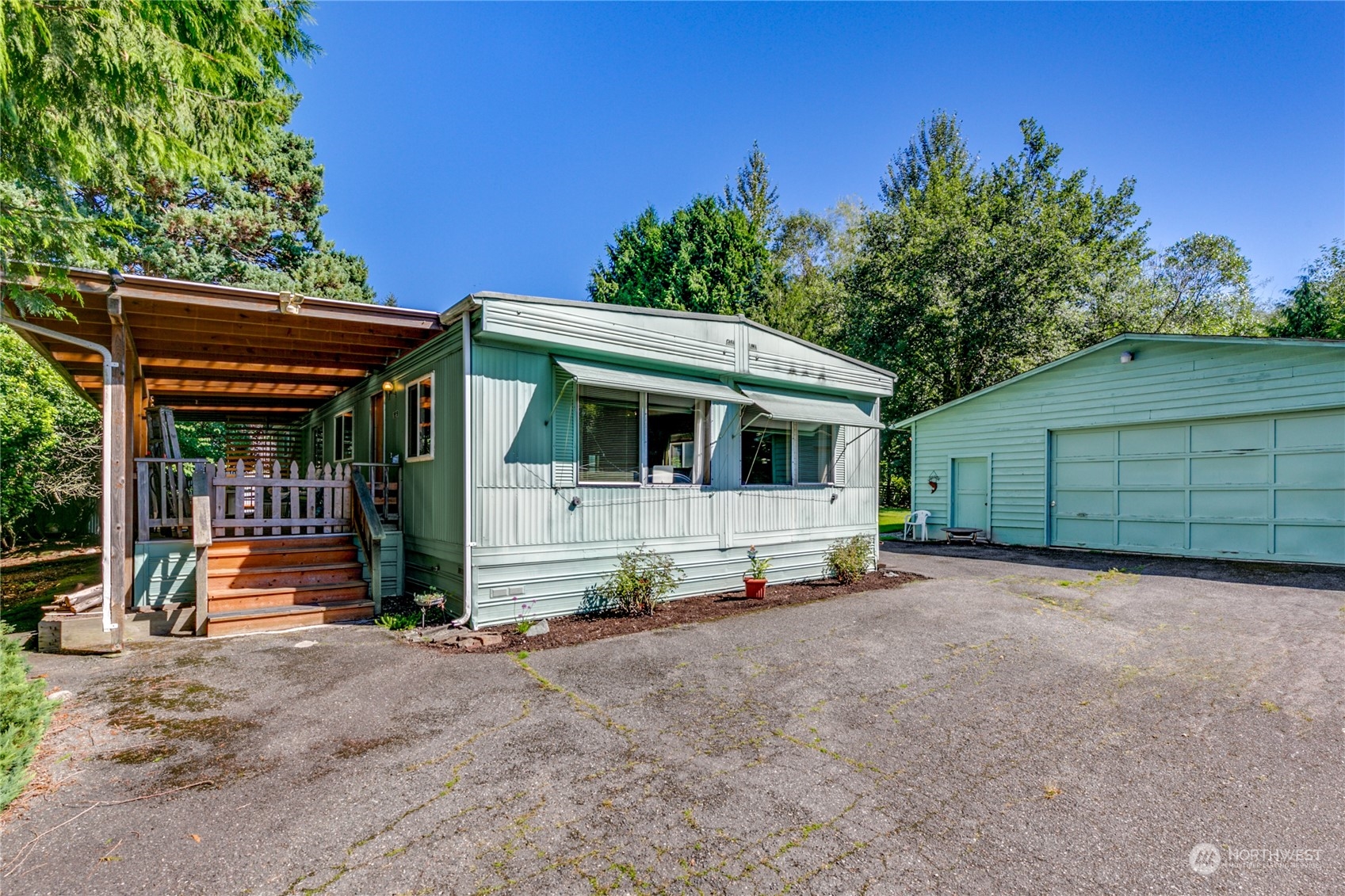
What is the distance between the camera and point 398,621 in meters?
6.07

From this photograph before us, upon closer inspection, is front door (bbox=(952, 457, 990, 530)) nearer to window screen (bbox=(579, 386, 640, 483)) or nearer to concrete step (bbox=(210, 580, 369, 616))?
window screen (bbox=(579, 386, 640, 483))

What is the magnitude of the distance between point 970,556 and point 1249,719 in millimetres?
7672

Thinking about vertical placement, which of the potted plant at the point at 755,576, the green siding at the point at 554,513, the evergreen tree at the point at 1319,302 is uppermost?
the evergreen tree at the point at 1319,302

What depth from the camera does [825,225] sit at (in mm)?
27938

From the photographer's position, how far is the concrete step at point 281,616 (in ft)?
18.9

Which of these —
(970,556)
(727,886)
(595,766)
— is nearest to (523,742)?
(595,766)

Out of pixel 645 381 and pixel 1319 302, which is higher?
pixel 1319 302

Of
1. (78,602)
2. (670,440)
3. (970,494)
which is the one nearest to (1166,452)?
(970,494)

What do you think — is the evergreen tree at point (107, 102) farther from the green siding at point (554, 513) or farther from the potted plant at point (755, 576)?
the potted plant at point (755, 576)

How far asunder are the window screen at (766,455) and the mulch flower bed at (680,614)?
1476 mm

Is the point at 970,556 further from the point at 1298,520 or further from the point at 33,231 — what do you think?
the point at 33,231

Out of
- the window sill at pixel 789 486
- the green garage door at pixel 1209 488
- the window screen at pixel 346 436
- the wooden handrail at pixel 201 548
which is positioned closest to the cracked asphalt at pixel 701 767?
the wooden handrail at pixel 201 548

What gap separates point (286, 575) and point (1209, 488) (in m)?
14.1

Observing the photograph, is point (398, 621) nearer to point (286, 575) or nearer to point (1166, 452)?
point (286, 575)
